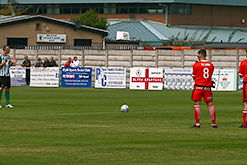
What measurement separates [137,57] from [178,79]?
15.6ft

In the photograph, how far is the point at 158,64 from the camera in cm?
4650

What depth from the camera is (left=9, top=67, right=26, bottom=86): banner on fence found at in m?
45.7

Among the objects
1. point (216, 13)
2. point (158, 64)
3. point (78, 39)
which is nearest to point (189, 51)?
point (158, 64)

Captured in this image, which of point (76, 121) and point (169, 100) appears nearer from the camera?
point (76, 121)

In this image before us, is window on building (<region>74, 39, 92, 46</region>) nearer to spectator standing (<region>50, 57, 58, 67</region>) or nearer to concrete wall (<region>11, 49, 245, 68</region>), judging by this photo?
concrete wall (<region>11, 49, 245, 68</region>)

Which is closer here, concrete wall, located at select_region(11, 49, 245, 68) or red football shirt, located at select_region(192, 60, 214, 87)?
red football shirt, located at select_region(192, 60, 214, 87)

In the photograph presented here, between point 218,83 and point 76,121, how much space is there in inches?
860

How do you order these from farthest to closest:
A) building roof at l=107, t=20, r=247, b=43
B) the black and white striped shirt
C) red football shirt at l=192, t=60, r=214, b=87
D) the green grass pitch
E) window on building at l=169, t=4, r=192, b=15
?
window on building at l=169, t=4, r=192, b=15
building roof at l=107, t=20, r=247, b=43
the black and white striped shirt
red football shirt at l=192, t=60, r=214, b=87
the green grass pitch

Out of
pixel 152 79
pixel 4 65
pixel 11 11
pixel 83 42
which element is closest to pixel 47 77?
pixel 152 79

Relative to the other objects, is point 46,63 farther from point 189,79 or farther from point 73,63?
point 189,79

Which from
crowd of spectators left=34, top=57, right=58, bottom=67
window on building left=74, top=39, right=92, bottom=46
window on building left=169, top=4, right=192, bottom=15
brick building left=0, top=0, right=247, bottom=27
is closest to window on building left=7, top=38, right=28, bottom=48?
window on building left=74, top=39, right=92, bottom=46

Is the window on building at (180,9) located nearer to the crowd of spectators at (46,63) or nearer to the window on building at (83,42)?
the window on building at (83,42)

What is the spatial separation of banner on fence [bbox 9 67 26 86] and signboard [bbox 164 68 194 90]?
843 centimetres

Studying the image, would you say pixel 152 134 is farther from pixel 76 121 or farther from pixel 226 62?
pixel 226 62
